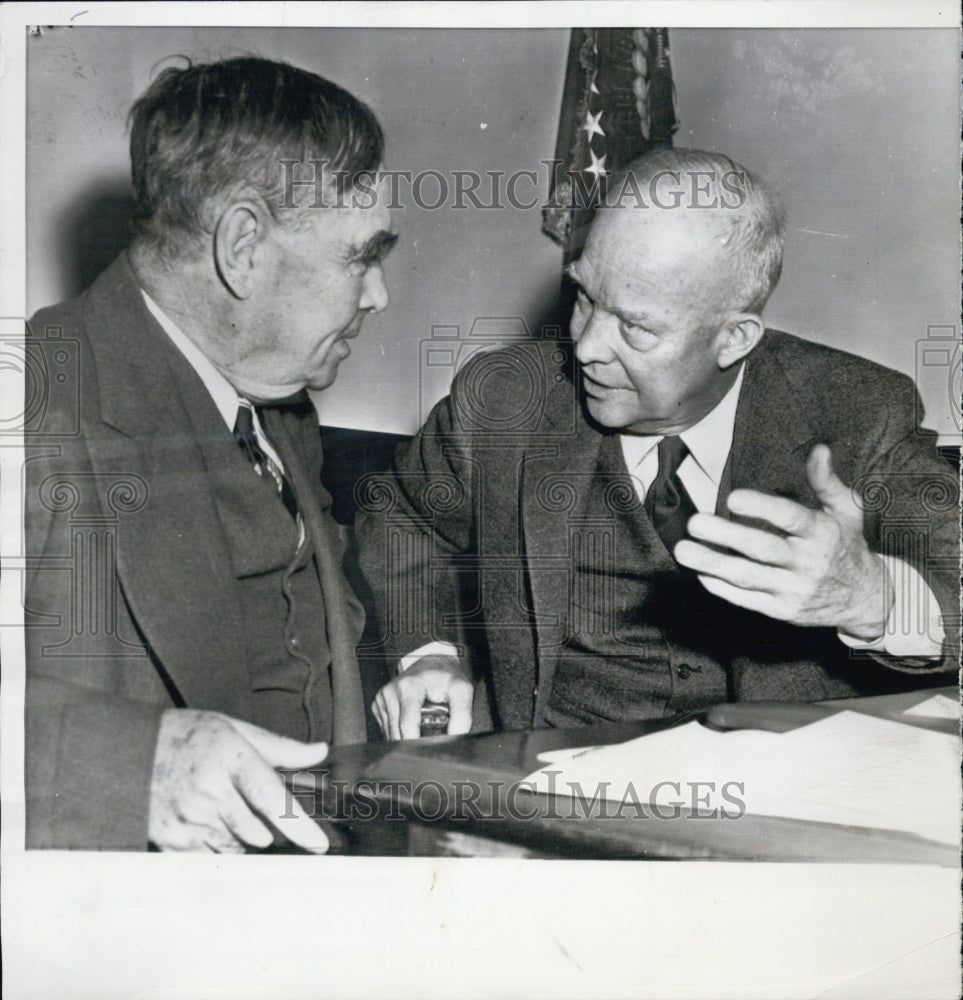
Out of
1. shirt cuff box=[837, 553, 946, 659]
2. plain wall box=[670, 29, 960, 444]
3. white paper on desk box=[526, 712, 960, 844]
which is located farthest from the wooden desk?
plain wall box=[670, 29, 960, 444]

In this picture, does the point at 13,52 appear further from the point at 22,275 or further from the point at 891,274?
the point at 891,274

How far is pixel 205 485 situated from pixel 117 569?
28cm

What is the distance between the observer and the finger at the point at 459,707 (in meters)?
2.36

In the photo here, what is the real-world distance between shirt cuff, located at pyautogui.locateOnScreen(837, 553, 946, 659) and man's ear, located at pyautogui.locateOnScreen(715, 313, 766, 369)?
56cm

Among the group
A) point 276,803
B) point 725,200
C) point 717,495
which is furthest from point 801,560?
point 276,803

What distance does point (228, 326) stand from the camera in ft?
7.64

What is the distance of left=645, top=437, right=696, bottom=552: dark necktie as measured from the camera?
2348 millimetres

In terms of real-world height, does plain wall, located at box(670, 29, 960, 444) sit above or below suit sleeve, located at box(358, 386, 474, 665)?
above

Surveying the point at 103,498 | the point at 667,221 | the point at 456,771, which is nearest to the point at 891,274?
the point at 667,221

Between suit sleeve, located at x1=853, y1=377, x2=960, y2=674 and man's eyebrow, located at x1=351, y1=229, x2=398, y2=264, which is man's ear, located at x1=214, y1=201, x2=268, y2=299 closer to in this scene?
man's eyebrow, located at x1=351, y1=229, x2=398, y2=264

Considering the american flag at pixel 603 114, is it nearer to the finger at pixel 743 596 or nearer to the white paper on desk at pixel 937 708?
the finger at pixel 743 596

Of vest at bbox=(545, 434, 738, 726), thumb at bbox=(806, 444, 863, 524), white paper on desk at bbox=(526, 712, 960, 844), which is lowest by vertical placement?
white paper on desk at bbox=(526, 712, 960, 844)

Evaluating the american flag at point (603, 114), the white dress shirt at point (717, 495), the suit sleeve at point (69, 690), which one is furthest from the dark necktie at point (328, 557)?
the american flag at point (603, 114)

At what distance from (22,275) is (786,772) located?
2087 millimetres
